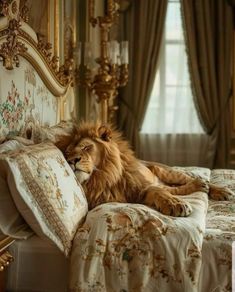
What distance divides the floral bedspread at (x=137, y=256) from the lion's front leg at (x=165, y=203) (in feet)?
0.45

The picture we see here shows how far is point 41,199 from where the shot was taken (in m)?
1.50

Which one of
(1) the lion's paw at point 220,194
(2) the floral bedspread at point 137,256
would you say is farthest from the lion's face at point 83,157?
(1) the lion's paw at point 220,194

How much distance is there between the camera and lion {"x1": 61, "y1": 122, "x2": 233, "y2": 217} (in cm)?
179

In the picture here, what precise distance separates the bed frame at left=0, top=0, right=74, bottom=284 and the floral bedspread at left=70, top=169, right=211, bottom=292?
0.26m

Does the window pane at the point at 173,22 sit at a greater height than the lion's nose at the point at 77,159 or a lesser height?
greater

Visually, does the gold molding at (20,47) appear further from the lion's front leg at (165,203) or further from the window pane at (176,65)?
the window pane at (176,65)

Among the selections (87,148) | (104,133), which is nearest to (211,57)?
(104,133)

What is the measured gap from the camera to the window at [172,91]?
4.59 m

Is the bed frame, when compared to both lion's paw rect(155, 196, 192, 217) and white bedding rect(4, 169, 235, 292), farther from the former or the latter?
lion's paw rect(155, 196, 192, 217)

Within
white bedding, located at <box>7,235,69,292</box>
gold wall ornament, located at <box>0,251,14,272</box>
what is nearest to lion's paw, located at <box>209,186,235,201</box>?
white bedding, located at <box>7,235,69,292</box>

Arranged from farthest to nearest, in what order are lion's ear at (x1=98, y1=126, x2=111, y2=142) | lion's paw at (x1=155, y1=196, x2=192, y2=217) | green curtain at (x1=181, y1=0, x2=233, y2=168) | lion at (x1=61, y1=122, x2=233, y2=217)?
green curtain at (x1=181, y1=0, x2=233, y2=168), lion's ear at (x1=98, y1=126, x2=111, y2=142), lion at (x1=61, y1=122, x2=233, y2=217), lion's paw at (x1=155, y1=196, x2=192, y2=217)

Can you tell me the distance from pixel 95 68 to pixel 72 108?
636mm

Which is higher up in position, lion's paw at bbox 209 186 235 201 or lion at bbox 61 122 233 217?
lion at bbox 61 122 233 217

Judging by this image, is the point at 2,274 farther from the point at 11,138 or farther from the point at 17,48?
the point at 17,48
